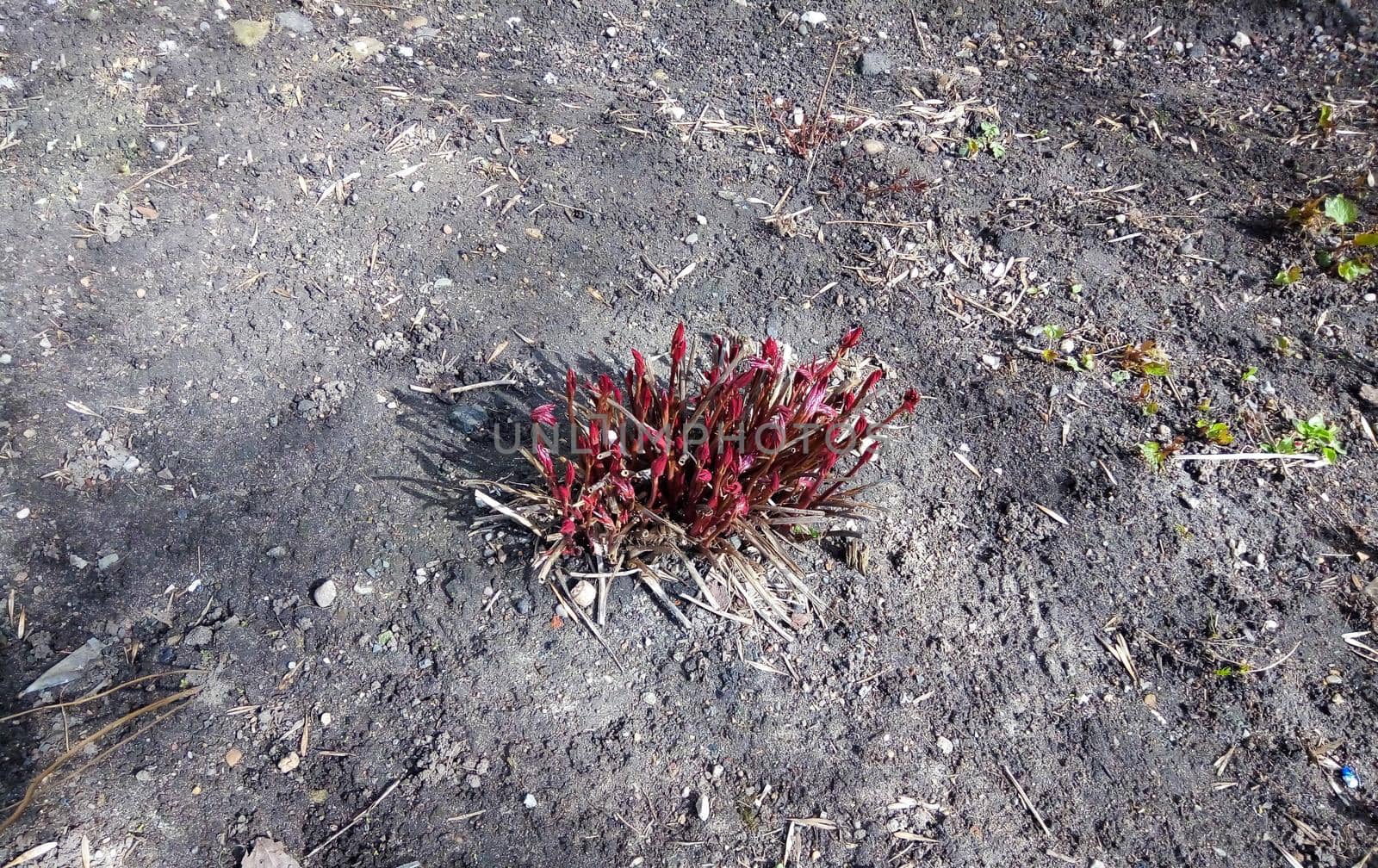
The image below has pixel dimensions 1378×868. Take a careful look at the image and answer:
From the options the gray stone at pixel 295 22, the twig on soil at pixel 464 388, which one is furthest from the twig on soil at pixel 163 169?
the twig on soil at pixel 464 388

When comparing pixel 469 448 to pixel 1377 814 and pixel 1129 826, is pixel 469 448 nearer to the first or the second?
pixel 1129 826

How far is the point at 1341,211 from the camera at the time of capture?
315 centimetres

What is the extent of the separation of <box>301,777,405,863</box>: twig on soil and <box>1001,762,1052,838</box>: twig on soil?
1.49 meters

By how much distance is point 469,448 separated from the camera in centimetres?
247

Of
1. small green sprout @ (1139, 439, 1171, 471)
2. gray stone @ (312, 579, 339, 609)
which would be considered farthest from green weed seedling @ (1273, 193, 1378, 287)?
gray stone @ (312, 579, 339, 609)

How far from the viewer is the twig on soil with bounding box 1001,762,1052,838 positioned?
1.99 meters

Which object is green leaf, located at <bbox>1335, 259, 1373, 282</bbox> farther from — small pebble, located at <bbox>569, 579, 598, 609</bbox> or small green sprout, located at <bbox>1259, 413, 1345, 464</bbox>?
small pebble, located at <bbox>569, 579, 598, 609</bbox>

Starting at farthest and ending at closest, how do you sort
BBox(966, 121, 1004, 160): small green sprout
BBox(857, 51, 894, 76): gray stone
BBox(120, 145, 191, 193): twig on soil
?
BBox(857, 51, 894, 76): gray stone → BBox(966, 121, 1004, 160): small green sprout → BBox(120, 145, 191, 193): twig on soil

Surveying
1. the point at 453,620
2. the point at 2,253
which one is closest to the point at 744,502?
the point at 453,620

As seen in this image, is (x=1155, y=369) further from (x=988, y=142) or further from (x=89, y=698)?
(x=89, y=698)

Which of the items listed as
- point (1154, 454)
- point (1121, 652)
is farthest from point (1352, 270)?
point (1121, 652)

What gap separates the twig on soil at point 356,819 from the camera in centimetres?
184

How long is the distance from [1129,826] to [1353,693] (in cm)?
79

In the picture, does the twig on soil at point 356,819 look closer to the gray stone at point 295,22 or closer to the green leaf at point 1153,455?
the green leaf at point 1153,455
